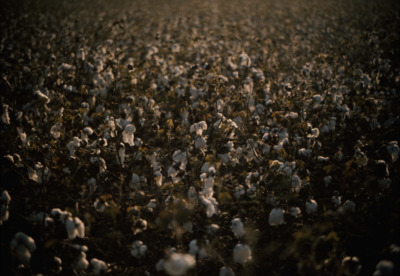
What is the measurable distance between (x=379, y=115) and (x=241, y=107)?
4.67 ft

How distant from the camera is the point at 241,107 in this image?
3.56 metres

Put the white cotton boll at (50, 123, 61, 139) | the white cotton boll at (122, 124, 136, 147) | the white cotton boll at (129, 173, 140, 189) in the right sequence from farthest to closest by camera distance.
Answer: the white cotton boll at (50, 123, 61, 139) → the white cotton boll at (129, 173, 140, 189) → the white cotton boll at (122, 124, 136, 147)

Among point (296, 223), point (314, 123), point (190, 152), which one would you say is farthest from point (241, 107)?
point (296, 223)

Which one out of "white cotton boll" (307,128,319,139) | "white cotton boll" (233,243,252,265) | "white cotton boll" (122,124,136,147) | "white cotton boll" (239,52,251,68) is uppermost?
"white cotton boll" (239,52,251,68)

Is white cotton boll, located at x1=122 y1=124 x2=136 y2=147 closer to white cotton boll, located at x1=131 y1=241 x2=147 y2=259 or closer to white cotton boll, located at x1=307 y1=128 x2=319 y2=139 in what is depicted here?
white cotton boll, located at x1=131 y1=241 x2=147 y2=259

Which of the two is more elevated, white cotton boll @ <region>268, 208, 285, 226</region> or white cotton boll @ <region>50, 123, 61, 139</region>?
white cotton boll @ <region>50, 123, 61, 139</region>

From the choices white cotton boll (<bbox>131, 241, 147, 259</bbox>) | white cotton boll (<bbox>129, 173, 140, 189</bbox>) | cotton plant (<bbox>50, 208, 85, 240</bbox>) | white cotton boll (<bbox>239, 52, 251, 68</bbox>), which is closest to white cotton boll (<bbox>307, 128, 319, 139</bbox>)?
white cotton boll (<bbox>239, 52, 251, 68</bbox>)

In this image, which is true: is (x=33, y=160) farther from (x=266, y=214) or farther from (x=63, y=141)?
(x=266, y=214)

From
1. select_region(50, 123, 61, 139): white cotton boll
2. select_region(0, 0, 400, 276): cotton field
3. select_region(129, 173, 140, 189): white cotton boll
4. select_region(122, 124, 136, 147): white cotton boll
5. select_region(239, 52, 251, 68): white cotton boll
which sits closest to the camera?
select_region(0, 0, 400, 276): cotton field

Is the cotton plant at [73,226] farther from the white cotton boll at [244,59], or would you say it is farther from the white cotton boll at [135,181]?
the white cotton boll at [244,59]

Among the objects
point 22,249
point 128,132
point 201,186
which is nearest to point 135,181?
point 128,132

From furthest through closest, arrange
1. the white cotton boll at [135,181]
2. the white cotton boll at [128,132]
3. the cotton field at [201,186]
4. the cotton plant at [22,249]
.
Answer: the white cotton boll at [135,181] < the white cotton boll at [128,132] < the cotton field at [201,186] < the cotton plant at [22,249]

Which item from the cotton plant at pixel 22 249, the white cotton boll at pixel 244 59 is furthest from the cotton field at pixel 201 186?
the white cotton boll at pixel 244 59

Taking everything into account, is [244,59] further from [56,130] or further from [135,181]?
[56,130]
